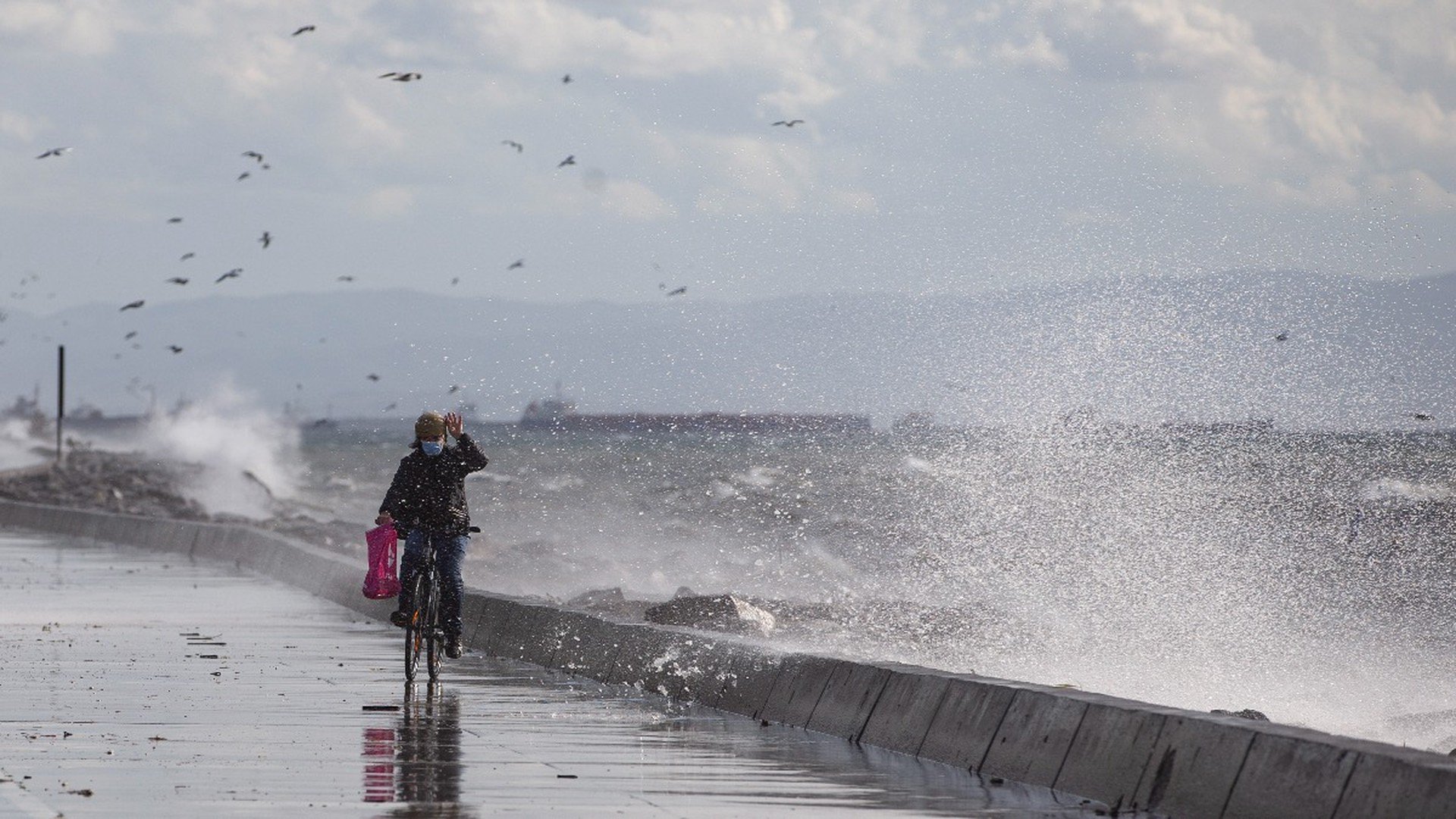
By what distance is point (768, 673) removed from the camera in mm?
15773

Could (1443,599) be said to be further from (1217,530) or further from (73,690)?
(73,690)

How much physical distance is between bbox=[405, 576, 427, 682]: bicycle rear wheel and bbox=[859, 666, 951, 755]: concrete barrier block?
14.1ft

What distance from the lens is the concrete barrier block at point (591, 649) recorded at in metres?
18.6

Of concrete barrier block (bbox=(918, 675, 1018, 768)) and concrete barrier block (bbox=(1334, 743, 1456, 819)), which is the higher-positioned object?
concrete barrier block (bbox=(1334, 743, 1456, 819))

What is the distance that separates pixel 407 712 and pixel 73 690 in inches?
101

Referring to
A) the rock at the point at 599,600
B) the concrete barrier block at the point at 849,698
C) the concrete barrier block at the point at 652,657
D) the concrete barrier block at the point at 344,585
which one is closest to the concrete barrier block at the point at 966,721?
the concrete barrier block at the point at 849,698

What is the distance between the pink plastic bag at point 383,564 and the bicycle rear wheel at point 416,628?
188 mm

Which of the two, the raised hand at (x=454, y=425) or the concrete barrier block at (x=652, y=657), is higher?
the raised hand at (x=454, y=425)

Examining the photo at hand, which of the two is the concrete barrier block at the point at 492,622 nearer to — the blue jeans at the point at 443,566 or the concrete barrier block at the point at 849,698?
the blue jeans at the point at 443,566

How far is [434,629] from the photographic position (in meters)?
17.8

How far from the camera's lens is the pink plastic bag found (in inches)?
703

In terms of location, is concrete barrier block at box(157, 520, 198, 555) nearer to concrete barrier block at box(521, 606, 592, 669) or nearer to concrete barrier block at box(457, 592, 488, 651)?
concrete barrier block at box(457, 592, 488, 651)

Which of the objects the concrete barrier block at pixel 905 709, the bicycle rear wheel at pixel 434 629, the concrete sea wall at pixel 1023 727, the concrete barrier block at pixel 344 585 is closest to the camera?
the concrete sea wall at pixel 1023 727

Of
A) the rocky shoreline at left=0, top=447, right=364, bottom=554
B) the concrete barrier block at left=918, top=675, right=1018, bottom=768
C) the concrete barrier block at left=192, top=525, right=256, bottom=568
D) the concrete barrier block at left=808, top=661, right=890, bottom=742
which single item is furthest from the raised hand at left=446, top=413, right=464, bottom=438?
the rocky shoreline at left=0, top=447, right=364, bottom=554
